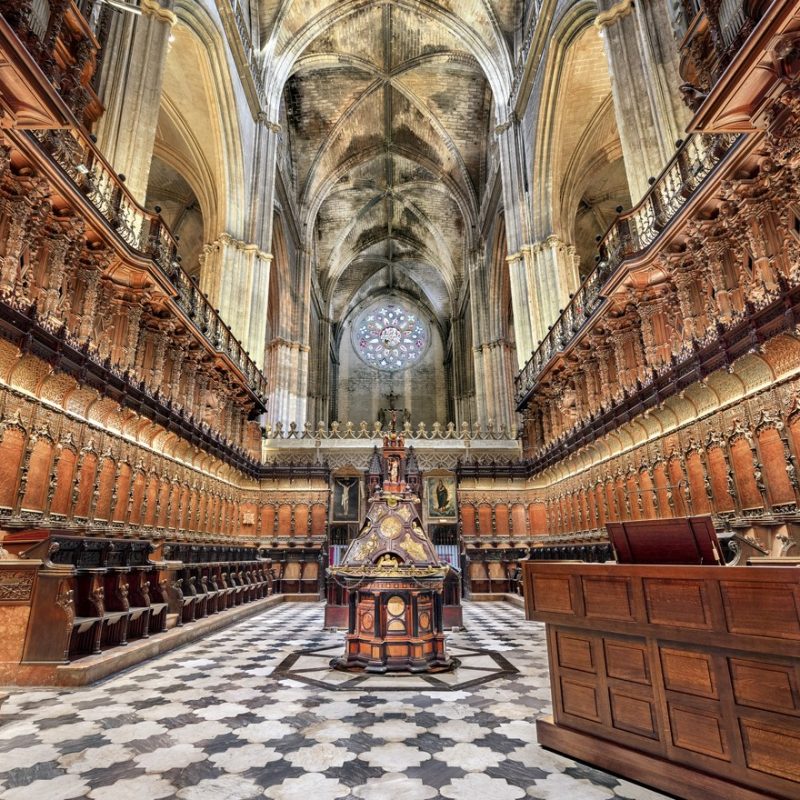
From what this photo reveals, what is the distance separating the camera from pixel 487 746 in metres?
2.84

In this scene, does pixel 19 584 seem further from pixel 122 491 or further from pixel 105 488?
pixel 122 491

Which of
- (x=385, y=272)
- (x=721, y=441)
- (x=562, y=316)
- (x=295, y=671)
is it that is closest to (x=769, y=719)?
(x=295, y=671)

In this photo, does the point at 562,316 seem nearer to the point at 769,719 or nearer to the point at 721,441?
the point at 721,441

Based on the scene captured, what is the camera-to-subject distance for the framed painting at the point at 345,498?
15.8 meters

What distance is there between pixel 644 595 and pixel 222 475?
12409 millimetres

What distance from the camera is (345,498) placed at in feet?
52.7

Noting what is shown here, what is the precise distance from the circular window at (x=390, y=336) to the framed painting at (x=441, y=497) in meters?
19.6

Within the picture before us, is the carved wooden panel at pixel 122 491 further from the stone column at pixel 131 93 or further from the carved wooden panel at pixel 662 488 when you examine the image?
the carved wooden panel at pixel 662 488

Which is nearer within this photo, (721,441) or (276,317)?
(721,441)

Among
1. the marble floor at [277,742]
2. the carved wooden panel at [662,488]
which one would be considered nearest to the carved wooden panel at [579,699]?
the marble floor at [277,742]

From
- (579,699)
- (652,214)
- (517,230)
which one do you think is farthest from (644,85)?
(579,699)

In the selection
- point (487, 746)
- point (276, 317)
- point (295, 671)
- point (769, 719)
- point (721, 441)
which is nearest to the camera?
point (769, 719)

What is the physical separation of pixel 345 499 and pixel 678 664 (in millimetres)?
14290

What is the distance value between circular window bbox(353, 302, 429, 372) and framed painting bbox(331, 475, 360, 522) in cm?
1951
